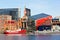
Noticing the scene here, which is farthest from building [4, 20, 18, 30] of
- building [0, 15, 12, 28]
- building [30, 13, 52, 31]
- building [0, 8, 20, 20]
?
building [0, 8, 20, 20]

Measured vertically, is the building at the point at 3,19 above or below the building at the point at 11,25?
above

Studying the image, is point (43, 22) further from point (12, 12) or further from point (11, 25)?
point (12, 12)

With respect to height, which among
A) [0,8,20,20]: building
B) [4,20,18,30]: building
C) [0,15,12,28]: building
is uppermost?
[0,8,20,20]: building

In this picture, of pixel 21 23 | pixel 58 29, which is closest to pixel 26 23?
pixel 21 23

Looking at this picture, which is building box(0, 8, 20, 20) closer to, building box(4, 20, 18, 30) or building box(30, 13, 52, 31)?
building box(30, 13, 52, 31)

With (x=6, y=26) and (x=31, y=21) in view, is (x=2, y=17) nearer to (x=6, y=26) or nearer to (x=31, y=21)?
(x=6, y=26)

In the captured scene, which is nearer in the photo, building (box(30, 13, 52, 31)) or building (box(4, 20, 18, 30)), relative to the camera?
building (box(4, 20, 18, 30))

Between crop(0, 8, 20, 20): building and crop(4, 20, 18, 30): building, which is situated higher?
crop(0, 8, 20, 20): building

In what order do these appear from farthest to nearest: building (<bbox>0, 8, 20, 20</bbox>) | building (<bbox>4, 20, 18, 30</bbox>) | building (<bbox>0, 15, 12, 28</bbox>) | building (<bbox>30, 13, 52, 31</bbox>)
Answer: building (<bbox>0, 8, 20, 20</bbox>) < building (<bbox>30, 13, 52, 31</bbox>) < building (<bbox>0, 15, 12, 28</bbox>) < building (<bbox>4, 20, 18, 30</bbox>)

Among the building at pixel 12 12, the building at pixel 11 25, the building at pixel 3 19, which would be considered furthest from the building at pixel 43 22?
the building at pixel 3 19

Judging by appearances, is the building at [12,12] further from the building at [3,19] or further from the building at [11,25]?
the building at [11,25]

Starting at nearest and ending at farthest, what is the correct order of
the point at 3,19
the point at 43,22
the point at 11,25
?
the point at 11,25 → the point at 43,22 → the point at 3,19

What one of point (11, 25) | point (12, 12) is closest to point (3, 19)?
point (11, 25)

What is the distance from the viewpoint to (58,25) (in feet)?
264
